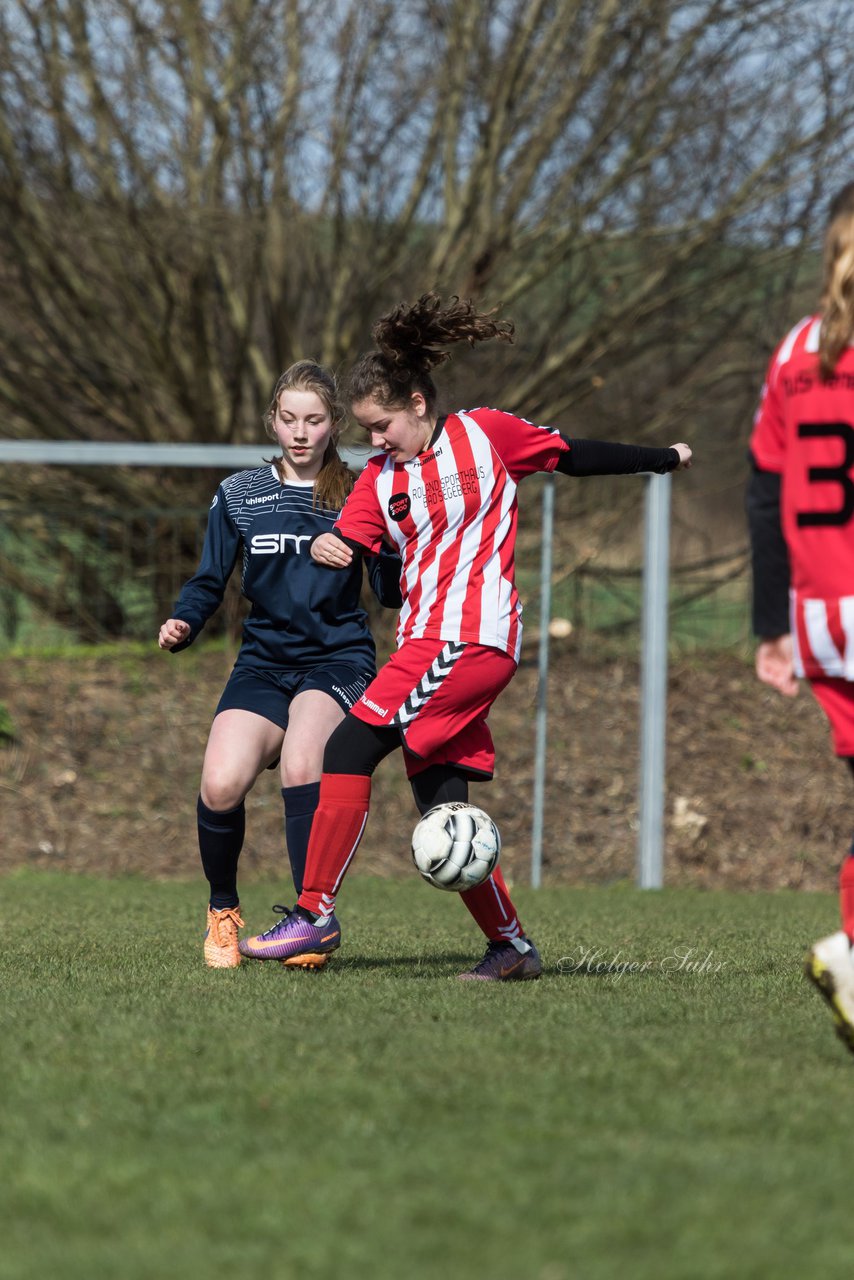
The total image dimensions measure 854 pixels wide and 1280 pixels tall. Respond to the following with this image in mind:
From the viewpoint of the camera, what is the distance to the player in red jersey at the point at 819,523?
10.9 feet

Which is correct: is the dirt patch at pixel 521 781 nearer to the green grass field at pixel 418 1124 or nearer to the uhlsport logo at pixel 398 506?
the green grass field at pixel 418 1124

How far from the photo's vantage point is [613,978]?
474cm

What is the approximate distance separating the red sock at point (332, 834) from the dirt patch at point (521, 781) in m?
4.64

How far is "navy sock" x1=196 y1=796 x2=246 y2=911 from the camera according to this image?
5086 millimetres

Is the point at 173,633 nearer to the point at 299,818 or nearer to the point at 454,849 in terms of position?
the point at 299,818

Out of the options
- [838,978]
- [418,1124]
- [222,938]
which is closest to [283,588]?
[222,938]

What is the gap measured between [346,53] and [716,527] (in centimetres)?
517

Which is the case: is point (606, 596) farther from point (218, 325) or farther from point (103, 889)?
point (103, 889)

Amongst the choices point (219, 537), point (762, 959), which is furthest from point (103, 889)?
point (762, 959)

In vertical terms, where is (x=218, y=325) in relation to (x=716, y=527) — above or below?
above

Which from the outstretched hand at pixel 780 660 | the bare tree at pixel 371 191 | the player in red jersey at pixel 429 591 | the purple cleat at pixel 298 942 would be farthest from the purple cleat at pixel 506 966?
the bare tree at pixel 371 191

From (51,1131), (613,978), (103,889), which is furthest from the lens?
(103,889)

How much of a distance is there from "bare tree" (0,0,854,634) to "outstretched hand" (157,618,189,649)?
19.8 feet

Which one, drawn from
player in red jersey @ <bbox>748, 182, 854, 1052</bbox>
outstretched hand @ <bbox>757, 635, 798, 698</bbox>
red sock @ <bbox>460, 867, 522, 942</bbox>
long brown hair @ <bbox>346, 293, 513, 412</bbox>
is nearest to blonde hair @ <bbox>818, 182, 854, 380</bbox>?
player in red jersey @ <bbox>748, 182, 854, 1052</bbox>
